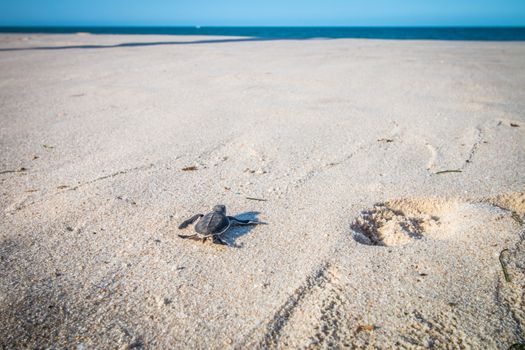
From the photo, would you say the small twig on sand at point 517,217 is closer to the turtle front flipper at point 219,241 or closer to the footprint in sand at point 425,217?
the footprint in sand at point 425,217

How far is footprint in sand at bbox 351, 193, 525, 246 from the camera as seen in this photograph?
1727 mm

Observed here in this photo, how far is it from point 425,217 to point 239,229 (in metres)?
1.08

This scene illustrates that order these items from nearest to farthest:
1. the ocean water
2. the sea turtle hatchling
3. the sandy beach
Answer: the sandy beach → the sea turtle hatchling → the ocean water

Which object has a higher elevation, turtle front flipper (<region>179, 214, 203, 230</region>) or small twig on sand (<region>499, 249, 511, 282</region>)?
small twig on sand (<region>499, 249, 511, 282</region>)

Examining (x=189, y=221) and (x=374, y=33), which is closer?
(x=189, y=221)

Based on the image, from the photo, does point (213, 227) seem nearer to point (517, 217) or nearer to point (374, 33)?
point (517, 217)

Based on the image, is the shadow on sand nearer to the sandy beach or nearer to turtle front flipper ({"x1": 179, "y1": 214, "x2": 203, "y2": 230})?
the sandy beach

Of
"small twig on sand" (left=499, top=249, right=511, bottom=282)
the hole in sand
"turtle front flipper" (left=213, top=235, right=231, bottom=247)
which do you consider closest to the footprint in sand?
the hole in sand

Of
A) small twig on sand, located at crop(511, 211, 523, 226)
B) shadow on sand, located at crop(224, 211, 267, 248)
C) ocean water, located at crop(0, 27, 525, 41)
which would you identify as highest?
ocean water, located at crop(0, 27, 525, 41)

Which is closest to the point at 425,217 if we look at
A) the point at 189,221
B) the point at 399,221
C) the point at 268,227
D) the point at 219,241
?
the point at 399,221

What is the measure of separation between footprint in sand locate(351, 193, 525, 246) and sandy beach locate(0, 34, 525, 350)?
0.01 meters

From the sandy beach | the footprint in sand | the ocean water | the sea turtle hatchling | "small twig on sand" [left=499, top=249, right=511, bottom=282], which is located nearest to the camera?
the sandy beach

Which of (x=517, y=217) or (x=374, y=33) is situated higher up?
(x=374, y=33)

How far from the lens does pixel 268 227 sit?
70.5 inches
